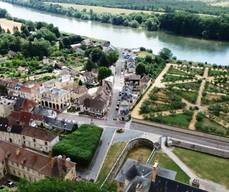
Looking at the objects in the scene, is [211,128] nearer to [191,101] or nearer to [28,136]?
[191,101]

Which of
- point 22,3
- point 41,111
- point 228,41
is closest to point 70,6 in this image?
point 22,3

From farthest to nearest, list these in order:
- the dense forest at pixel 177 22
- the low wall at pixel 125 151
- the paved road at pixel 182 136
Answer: the dense forest at pixel 177 22
the paved road at pixel 182 136
the low wall at pixel 125 151

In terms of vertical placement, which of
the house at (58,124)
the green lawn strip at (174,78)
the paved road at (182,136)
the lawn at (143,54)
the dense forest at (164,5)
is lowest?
the paved road at (182,136)

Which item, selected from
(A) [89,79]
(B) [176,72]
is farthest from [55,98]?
(B) [176,72]

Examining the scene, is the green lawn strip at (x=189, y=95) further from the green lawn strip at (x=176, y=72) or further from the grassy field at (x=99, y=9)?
the grassy field at (x=99, y=9)

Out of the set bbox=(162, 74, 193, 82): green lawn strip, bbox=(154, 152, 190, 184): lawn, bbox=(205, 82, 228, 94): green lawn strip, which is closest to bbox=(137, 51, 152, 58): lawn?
bbox=(162, 74, 193, 82): green lawn strip

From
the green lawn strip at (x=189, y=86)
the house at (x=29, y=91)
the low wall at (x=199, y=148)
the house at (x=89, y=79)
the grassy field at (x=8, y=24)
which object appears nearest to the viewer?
the low wall at (x=199, y=148)

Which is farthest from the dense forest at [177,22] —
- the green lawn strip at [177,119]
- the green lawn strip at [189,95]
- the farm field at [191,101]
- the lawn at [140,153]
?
the lawn at [140,153]
